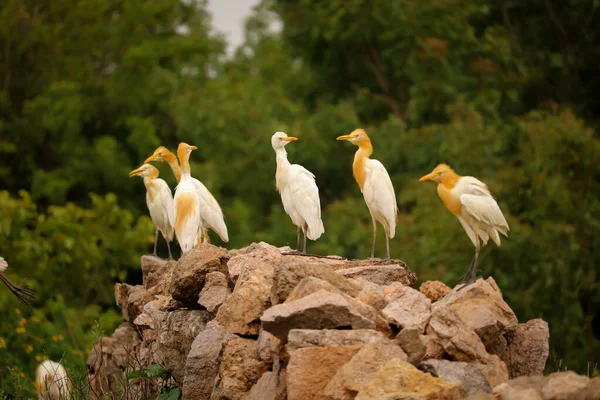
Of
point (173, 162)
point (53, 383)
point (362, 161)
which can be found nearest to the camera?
point (53, 383)

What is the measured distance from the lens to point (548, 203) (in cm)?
1842

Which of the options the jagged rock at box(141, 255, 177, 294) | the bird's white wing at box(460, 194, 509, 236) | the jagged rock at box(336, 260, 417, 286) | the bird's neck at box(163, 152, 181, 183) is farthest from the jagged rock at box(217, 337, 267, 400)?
the bird's neck at box(163, 152, 181, 183)

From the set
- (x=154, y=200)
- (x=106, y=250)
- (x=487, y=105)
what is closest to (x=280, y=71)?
(x=487, y=105)

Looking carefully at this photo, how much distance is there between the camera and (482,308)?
7.19 metres

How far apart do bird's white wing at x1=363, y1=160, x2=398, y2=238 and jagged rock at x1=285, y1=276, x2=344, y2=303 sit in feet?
8.53

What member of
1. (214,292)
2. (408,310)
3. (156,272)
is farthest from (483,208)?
(156,272)

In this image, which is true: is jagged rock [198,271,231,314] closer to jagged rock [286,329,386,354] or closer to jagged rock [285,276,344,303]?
jagged rock [285,276,344,303]

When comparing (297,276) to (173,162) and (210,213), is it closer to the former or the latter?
(210,213)

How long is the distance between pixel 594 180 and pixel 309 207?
36.9ft

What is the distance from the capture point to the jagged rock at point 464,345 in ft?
21.8

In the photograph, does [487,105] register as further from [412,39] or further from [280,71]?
[280,71]

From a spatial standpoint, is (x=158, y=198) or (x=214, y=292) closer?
(x=214, y=292)

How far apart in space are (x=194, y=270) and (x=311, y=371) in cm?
203

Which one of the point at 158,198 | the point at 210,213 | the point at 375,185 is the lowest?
the point at 158,198
